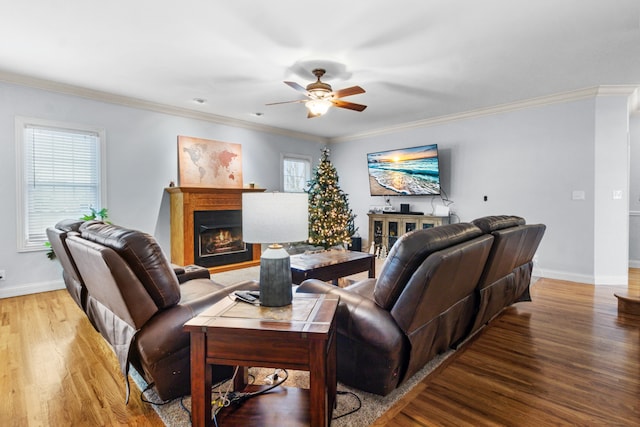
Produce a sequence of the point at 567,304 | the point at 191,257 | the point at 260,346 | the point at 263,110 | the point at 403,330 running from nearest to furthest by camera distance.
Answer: the point at 260,346, the point at 403,330, the point at 567,304, the point at 191,257, the point at 263,110

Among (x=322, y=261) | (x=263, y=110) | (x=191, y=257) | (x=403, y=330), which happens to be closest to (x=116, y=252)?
(x=403, y=330)

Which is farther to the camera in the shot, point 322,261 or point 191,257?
point 191,257

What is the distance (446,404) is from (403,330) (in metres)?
0.51

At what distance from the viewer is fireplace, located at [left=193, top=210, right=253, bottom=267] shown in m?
5.13

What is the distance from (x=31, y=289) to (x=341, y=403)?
167 inches

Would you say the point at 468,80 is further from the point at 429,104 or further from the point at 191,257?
the point at 191,257

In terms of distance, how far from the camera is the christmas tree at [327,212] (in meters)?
5.68

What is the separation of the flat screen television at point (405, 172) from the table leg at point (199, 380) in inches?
199

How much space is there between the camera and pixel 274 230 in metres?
1.69

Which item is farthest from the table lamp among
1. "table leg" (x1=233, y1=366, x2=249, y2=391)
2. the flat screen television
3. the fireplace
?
the flat screen television

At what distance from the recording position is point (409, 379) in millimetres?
2109

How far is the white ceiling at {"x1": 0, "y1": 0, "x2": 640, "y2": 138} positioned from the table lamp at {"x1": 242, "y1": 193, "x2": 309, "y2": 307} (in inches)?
66.1

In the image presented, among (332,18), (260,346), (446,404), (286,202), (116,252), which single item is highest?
(332,18)

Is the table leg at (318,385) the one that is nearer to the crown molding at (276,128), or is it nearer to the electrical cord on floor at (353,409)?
the electrical cord on floor at (353,409)
